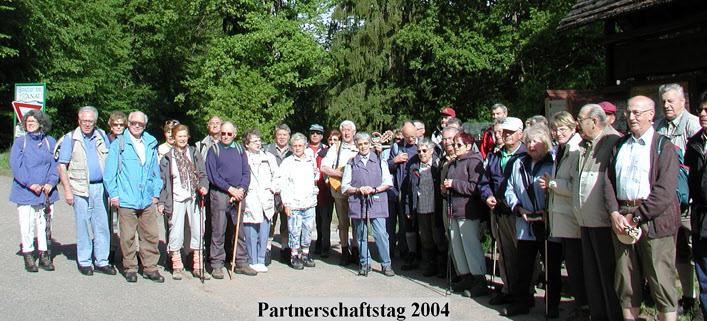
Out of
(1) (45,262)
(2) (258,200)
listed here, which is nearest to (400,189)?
(2) (258,200)

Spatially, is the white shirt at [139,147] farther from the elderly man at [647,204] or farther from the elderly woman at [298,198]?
the elderly man at [647,204]

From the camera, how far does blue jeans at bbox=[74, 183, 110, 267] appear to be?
8.00 metres

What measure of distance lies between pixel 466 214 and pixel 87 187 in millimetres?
4390

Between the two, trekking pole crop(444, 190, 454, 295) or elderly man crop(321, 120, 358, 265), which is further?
elderly man crop(321, 120, 358, 265)

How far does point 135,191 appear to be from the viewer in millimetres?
7844

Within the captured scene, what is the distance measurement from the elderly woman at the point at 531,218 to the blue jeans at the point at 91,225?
468 centimetres

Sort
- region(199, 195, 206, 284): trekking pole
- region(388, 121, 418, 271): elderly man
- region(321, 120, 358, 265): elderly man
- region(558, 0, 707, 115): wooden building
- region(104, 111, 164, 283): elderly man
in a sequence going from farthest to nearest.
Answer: region(558, 0, 707, 115): wooden building
region(321, 120, 358, 265): elderly man
region(388, 121, 418, 271): elderly man
region(199, 195, 206, 284): trekking pole
region(104, 111, 164, 283): elderly man

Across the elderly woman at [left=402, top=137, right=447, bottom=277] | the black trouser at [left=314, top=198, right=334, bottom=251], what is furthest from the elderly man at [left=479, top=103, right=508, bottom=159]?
the black trouser at [left=314, top=198, right=334, bottom=251]

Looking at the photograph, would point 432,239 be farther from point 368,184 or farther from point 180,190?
point 180,190

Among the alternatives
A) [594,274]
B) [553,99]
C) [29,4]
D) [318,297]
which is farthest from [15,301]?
[29,4]

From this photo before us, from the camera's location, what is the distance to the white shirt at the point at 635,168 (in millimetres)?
5191

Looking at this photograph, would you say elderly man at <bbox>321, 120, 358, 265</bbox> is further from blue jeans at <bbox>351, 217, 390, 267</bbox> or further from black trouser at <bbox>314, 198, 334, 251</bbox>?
blue jeans at <bbox>351, 217, 390, 267</bbox>

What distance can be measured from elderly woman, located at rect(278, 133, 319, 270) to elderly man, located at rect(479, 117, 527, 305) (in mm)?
2752

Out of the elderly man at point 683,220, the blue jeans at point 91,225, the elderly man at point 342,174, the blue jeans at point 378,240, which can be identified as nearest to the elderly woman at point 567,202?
the elderly man at point 683,220
